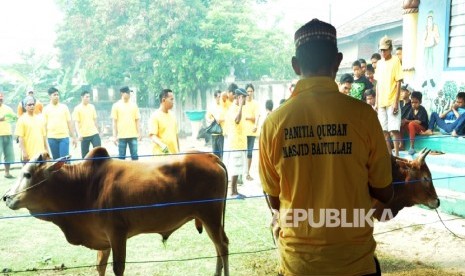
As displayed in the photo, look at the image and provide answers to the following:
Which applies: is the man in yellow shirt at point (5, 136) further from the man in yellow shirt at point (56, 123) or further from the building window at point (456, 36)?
the building window at point (456, 36)

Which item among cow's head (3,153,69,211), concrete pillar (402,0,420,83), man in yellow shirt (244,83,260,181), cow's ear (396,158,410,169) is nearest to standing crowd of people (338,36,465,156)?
concrete pillar (402,0,420,83)

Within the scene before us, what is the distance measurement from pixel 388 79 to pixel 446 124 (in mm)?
1336

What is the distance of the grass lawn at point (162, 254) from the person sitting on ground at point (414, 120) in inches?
105

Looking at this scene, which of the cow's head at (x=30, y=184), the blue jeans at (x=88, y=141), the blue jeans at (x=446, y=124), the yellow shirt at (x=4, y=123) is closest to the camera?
the cow's head at (x=30, y=184)

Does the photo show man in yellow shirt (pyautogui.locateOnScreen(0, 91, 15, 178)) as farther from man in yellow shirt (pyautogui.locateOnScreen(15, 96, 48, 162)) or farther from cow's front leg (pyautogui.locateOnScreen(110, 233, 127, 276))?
cow's front leg (pyautogui.locateOnScreen(110, 233, 127, 276))

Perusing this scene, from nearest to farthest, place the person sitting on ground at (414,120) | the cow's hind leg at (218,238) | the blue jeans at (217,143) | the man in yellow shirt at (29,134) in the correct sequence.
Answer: the cow's hind leg at (218,238) < the person sitting on ground at (414,120) < the man in yellow shirt at (29,134) < the blue jeans at (217,143)

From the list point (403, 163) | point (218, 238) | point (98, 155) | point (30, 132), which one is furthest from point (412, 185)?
point (30, 132)

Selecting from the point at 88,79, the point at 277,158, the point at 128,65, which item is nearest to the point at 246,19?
the point at 128,65

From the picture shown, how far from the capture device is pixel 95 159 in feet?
13.7

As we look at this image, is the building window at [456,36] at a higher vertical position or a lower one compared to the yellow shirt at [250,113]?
higher

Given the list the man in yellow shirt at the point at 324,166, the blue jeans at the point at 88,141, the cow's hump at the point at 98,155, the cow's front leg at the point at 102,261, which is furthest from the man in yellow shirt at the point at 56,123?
the man in yellow shirt at the point at 324,166

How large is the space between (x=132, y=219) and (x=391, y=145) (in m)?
4.86

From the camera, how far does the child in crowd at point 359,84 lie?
7.68 metres

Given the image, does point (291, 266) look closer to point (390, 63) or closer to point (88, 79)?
point (390, 63)
